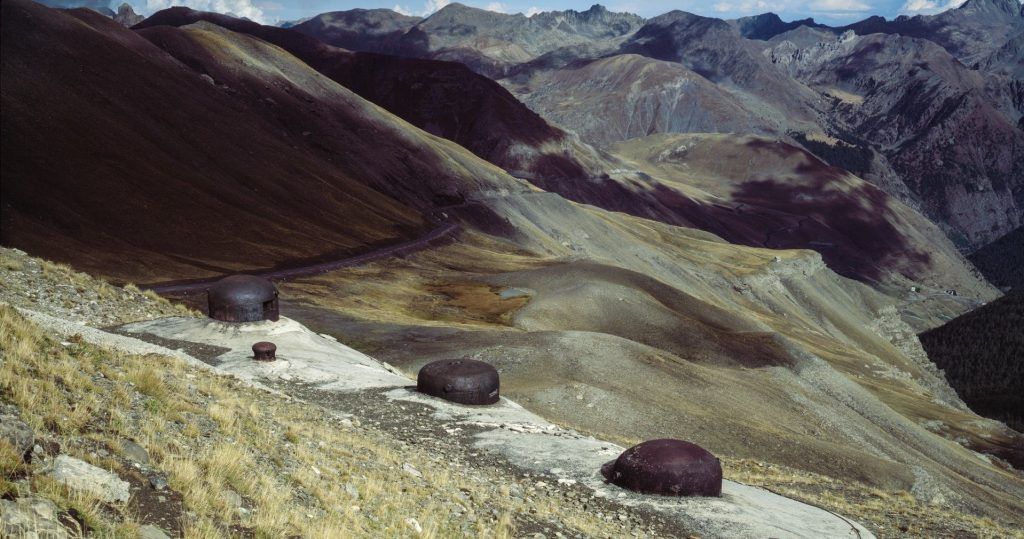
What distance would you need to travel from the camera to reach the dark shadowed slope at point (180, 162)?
188 feet

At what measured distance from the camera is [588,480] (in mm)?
18203

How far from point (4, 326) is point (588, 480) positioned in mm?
12529

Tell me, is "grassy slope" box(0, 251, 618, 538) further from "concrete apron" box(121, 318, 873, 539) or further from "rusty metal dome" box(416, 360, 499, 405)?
"rusty metal dome" box(416, 360, 499, 405)

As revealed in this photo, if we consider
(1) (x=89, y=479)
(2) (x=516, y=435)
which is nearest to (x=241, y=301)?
(2) (x=516, y=435)

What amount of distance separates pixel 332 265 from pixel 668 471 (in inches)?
2142

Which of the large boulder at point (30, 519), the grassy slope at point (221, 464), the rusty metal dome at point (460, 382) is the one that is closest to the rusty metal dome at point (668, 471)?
the grassy slope at point (221, 464)

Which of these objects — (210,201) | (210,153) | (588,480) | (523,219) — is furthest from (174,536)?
A: (523,219)

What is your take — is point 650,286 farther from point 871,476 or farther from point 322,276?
point 871,476

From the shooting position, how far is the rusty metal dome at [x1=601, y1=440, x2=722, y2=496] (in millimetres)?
17453

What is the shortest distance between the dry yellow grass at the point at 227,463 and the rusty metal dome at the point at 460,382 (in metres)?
7.05

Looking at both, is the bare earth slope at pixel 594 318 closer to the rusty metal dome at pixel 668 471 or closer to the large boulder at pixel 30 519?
the rusty metal dome at pixel 668 471

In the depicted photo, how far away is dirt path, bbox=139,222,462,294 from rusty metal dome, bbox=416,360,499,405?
25568 mm

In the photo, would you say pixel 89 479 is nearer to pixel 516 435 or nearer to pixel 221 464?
pixel 221 464

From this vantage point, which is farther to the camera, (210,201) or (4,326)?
(210,201)
